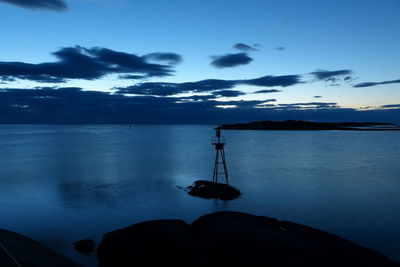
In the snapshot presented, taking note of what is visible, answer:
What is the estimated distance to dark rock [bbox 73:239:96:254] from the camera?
1773 cm

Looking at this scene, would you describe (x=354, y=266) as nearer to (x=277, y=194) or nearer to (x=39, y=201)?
(x=277, y=194)

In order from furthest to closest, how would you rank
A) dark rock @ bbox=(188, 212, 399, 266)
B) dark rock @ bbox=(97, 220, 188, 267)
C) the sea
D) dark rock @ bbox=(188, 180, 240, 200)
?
dark rock @ bbox=(188, 180, 240, 200) < the sea < dark rock @ bbox=(97, 220, 188, 267) < dark rock @ bbox=(188, 212, 399, 266)

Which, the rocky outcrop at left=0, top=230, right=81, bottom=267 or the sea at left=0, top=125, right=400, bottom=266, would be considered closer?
the rocky outcrop at left=0, top=230, right=81, bottom=267

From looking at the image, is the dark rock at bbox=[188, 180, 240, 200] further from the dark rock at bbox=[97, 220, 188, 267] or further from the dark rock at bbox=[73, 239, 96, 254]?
the dark rock at bbox=[73, 239, 96, 254]

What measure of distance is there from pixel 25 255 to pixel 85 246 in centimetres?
408

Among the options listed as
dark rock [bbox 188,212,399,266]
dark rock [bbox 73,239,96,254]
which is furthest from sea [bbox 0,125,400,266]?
dark rock [bbox 188,212,399,266]

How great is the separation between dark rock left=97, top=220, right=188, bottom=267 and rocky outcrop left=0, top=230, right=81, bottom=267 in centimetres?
212

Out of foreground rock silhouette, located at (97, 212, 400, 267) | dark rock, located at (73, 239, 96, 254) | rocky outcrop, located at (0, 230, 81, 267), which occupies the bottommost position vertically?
dark rock, located at (73, 239, 96, 254)

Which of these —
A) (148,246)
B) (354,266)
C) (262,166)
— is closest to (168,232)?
(148,246)

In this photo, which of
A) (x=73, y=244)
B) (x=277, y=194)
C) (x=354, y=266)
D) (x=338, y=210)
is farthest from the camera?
(x=277, y=194)

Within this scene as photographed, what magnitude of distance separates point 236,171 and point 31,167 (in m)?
43.8

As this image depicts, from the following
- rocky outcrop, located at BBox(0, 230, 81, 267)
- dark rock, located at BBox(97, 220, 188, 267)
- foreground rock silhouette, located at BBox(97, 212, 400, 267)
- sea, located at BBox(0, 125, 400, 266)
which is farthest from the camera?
sea, located at BBox(0, 125, 400, 266)

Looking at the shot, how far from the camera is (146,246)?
1530 centimetres

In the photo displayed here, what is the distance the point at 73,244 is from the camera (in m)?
19.1
